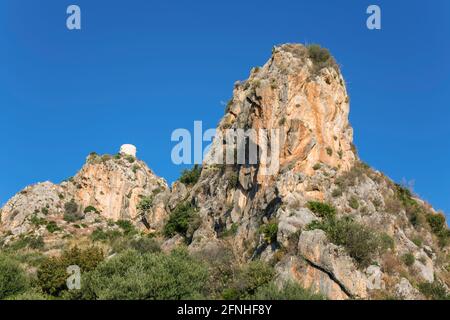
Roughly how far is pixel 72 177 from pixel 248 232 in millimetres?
72774

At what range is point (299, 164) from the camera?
37125mm

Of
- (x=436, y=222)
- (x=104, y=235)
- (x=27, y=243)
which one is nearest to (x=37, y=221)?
(x=27, y=243)

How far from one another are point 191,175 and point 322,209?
29.6 metres

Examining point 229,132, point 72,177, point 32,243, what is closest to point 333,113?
point 229,132

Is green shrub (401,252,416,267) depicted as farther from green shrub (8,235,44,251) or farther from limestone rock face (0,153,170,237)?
limestone rock face (0,153,170,237)

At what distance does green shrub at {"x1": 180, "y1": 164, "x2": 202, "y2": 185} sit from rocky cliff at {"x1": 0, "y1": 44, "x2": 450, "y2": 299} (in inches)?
28.8

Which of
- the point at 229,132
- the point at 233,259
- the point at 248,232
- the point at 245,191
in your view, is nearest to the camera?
the point at 233,259

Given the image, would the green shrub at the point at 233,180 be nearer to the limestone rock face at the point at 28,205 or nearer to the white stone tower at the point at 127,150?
the limestone rock face at the point at 28,205

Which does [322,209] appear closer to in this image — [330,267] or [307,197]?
[307,197]

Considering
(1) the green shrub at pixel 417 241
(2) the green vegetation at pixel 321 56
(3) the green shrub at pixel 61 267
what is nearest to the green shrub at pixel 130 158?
(2) the green vegetation at pixel 321 56

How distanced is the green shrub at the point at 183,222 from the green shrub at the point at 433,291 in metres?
22.3

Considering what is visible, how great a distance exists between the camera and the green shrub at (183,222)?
46688 millimetres
